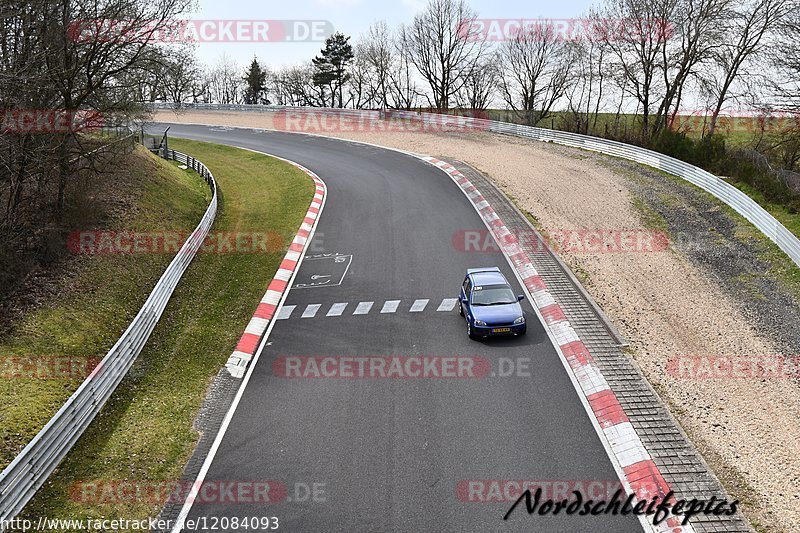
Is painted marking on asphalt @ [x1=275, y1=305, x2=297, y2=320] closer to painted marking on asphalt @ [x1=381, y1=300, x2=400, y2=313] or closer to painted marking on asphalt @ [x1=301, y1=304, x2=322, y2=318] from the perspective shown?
painted marking on asphalt @ [x1=301, y1=304, x2=322, y2=318]

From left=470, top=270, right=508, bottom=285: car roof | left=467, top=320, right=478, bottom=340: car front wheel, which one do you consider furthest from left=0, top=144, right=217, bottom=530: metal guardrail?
left=470, top=270, right=508, bottom=285: car roof

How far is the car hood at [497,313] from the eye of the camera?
623 inches

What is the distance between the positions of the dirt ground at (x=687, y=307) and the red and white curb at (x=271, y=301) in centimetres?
977

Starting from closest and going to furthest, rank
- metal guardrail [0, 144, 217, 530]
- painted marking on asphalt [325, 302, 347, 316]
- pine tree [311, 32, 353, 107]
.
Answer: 1. metal guardrail [0, 144, 217, 530]
2. painted marking on asphalt [325, 302, 347, 316]
3. pine tree [311, 32, 353, 107]

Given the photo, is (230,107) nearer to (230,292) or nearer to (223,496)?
(230,292)

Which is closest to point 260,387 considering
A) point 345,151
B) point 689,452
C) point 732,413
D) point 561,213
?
point 689,452

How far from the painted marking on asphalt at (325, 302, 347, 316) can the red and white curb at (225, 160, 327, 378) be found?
1.74m

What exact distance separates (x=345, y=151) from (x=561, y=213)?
62.2 ft
